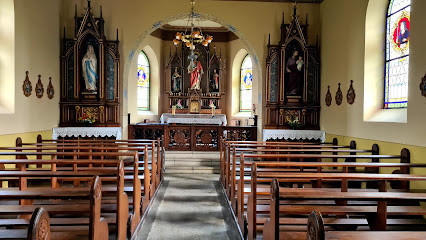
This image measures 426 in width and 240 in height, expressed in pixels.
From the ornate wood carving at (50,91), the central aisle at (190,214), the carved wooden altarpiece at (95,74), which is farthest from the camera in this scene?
the carved wooden altarpiece at (95,74)

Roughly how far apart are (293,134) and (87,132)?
6.57 meters

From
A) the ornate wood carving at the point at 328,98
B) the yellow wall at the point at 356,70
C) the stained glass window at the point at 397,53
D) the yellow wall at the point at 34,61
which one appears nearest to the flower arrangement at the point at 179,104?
the yellow wall at the point at 34,61

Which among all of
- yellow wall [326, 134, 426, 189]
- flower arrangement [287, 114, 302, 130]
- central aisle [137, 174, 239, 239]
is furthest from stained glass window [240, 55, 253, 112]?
central aisle [137, 174, 239, 239]

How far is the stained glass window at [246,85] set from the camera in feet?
55.2

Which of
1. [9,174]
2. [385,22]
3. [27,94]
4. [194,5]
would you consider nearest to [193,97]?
[194,5]

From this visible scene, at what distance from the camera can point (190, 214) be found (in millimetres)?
5652

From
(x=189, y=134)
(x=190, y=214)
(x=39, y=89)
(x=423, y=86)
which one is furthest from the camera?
(x=189, y=134)

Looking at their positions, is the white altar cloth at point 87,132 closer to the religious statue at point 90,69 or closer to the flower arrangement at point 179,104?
the religious statue at point 90,69

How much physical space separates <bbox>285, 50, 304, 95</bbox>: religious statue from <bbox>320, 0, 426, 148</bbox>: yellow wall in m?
0.72

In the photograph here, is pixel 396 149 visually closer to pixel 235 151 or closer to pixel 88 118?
pixel 235 151

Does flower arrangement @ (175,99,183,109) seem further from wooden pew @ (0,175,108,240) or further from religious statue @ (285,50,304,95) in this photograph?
wooden pew @ (0,175,108,240)

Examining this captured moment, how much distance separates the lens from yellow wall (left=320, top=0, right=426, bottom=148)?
604 cm

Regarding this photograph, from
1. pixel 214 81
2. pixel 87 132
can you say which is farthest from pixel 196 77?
pixel 87 132

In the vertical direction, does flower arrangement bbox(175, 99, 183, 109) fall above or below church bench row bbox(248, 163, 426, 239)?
above
